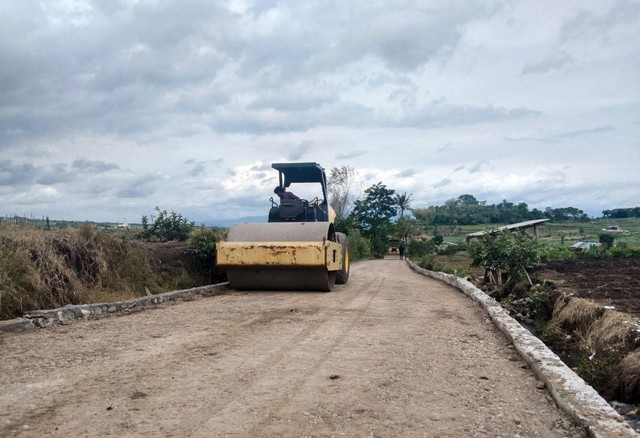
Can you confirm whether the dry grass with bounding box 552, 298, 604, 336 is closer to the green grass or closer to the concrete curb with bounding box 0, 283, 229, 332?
the concrete curb with bounding box 0, 283, 229, 332

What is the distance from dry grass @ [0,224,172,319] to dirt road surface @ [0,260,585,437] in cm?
92

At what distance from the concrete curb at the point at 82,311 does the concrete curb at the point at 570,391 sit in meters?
5.50

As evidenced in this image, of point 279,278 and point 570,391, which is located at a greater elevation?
point 279,278

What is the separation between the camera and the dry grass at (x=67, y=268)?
7535 mm

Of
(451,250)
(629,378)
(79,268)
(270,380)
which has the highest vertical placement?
(79,268)

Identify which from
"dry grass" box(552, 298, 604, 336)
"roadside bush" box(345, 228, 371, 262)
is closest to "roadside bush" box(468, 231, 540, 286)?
"dry grass" box(552, 298, 604, 336)

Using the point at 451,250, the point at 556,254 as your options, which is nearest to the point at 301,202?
the point at 556,254

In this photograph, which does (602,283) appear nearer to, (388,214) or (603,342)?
(603,342)

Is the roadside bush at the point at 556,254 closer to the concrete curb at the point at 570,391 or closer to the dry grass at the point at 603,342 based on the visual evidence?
the dry grass at the point at 603,342

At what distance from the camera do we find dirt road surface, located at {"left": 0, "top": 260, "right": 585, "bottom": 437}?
12.0 ft

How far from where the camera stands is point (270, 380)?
4.58 m

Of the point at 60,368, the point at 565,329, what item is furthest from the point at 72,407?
the point at 565,329

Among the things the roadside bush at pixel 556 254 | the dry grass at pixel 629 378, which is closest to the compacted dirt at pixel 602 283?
the roadside bush at pixel 556 254

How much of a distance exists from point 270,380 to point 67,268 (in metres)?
5.48
